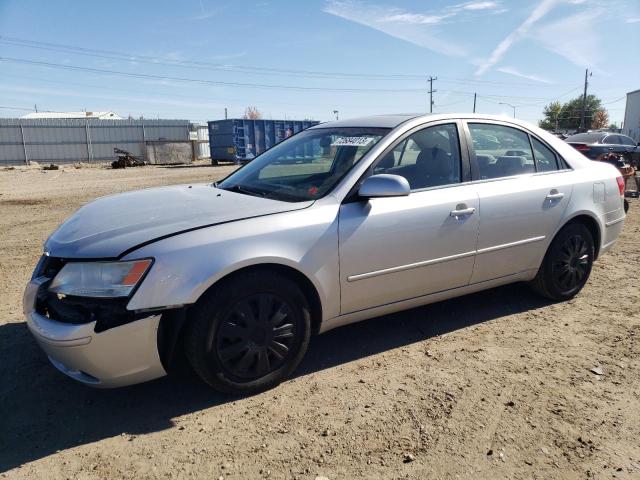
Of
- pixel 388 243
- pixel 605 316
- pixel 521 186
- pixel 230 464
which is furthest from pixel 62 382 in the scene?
pixel 605 316

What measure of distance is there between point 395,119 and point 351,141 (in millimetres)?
419

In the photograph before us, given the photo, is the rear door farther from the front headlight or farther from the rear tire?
the front headlight

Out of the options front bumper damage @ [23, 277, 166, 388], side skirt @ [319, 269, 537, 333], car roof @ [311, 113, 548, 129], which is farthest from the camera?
car roof @ [311, 113, 548, 129]

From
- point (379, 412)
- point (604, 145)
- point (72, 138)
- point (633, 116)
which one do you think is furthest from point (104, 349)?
point (633, 116)

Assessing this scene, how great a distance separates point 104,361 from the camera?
2.45m

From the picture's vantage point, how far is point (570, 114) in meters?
81.5

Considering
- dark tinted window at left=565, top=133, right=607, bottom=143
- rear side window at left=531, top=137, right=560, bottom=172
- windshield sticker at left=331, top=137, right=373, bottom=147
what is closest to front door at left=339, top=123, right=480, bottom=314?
windshield sticker at left=331, top=137, right=373, bottom=147

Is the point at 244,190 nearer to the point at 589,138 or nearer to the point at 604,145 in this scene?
the point at 604,145

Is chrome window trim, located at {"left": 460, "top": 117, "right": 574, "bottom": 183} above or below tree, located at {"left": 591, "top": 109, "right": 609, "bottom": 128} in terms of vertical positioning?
below

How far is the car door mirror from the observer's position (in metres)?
2.96

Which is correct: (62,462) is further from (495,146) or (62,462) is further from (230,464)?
(495,146)

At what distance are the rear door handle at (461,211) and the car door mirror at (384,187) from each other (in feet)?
1.96

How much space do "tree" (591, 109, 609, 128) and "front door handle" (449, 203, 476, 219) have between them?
92.7m

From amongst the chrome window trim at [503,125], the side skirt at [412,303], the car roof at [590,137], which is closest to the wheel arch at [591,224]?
the chrome window trim at [503,125]
